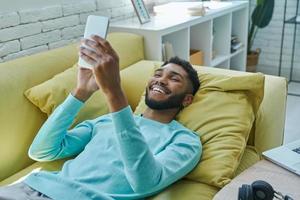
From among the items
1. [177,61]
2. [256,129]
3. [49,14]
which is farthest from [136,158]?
[49,14]

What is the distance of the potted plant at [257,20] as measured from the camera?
3959 mm

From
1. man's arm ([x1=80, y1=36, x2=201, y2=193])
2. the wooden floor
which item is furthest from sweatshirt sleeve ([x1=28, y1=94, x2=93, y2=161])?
the wooden floor

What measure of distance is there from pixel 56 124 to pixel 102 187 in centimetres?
30

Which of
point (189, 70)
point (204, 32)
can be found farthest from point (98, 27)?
point (204, 32)

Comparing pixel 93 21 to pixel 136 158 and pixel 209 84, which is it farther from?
pixel 209 84

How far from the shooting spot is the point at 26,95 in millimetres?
1810

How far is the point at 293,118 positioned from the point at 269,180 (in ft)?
7.20

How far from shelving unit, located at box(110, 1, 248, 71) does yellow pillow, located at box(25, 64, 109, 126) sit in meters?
0.72

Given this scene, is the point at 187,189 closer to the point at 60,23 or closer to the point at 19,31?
the point at 19,31

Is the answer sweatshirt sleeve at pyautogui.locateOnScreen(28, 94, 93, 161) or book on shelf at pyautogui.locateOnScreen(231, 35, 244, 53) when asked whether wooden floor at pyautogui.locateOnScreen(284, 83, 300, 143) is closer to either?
book on shelf at pyautogui.locateOnScreen(231, 35, 244, 53)

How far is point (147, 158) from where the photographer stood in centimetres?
126

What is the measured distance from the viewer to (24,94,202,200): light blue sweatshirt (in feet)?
4.13

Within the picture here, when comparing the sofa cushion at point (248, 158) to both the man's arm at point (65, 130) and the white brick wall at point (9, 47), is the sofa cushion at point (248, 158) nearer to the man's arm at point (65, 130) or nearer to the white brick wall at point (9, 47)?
the man's arm at point (65, 130)

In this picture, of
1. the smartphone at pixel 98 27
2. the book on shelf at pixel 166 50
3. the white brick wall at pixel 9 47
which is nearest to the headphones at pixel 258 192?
the smartphone at pixel 98 27
